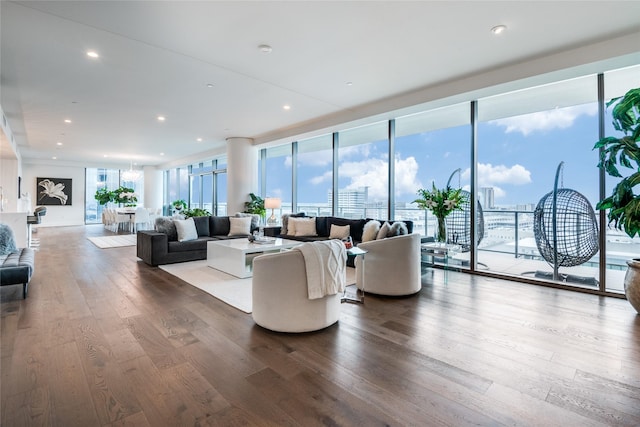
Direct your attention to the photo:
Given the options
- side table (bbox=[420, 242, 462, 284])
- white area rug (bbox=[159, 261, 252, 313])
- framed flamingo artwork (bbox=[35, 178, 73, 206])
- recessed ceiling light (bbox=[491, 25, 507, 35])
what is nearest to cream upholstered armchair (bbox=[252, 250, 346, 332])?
white area rug (bbox=[159, 261, 252, 313])

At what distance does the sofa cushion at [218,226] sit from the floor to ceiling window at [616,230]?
6.56m

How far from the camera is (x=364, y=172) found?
6.97 metres

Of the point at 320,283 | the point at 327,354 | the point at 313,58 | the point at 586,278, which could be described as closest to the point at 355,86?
the point at 313,58

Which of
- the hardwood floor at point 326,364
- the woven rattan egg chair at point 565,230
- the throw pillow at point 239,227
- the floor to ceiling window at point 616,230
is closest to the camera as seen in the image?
the hardwood floor at point 326,364

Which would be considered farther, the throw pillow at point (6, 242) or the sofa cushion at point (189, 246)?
the sofa cushion at point (189, 246)

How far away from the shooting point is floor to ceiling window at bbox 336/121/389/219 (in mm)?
6509

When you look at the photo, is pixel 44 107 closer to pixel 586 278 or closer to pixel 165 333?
pixel 165 333

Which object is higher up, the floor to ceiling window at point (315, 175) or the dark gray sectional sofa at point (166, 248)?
the floor to ceiling window at point (315, 175)

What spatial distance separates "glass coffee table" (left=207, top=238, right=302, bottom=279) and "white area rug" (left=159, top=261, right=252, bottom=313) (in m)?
0.10

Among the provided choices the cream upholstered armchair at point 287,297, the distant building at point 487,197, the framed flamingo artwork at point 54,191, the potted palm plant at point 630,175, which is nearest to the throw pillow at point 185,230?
the cream upholstered armchair at point 287,297

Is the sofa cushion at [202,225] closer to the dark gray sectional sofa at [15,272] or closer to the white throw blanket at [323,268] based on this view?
the dark gray sectional sofa at [15,272]

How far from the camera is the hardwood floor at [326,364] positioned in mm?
1703

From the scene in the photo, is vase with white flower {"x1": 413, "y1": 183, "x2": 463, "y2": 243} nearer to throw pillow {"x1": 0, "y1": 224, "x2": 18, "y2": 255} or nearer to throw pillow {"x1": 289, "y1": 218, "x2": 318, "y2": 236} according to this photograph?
throw pillow {"x1": 289, "y1": 218, "x2": 318, "y2": 236}

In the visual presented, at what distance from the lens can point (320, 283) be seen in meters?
2.65
